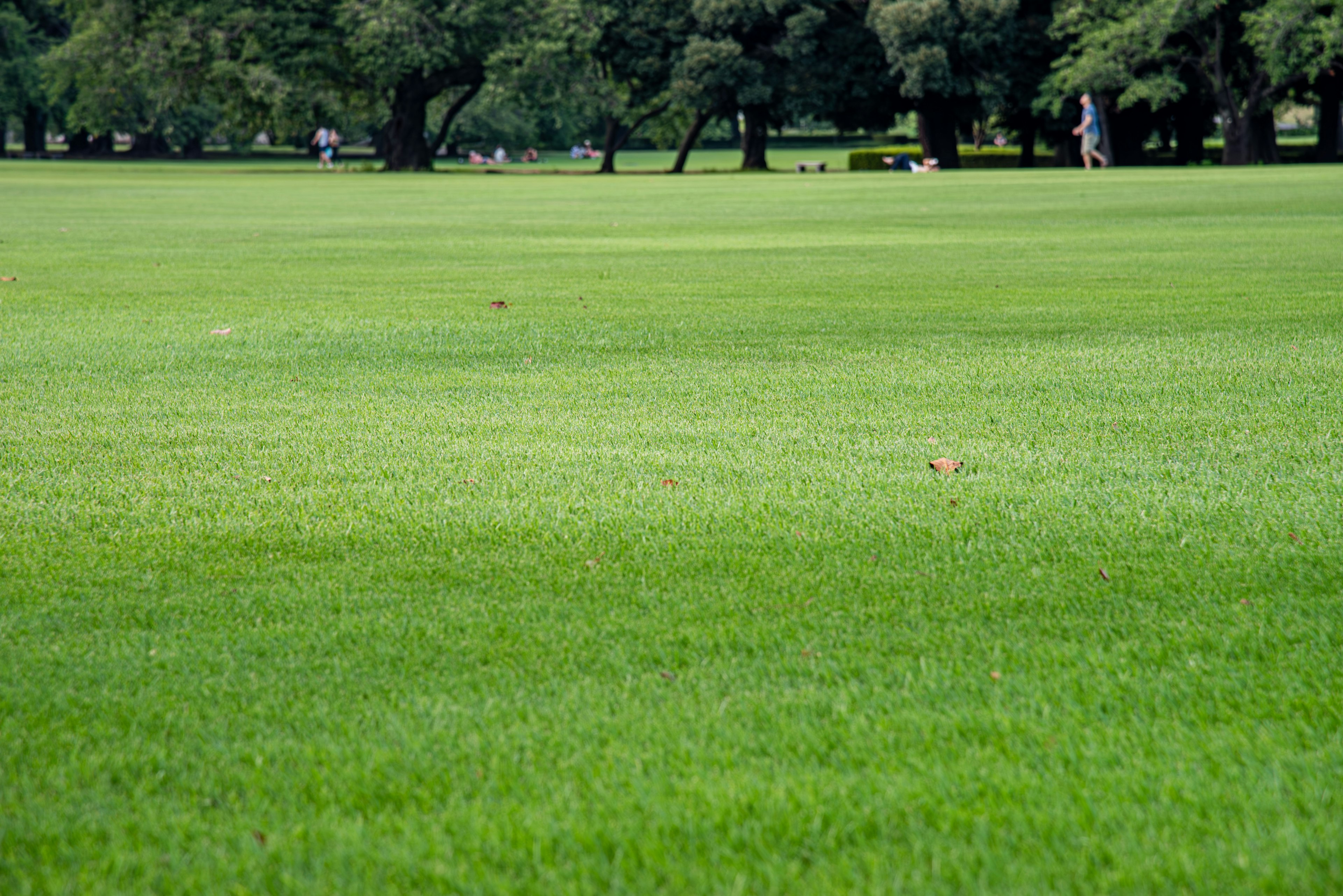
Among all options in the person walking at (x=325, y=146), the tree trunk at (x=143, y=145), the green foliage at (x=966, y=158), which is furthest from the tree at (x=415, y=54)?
the tree trunk at (x=143, y=145)

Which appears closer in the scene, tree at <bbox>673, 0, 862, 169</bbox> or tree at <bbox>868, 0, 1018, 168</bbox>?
tree at <bbox>868, 0, 1018, 168</bbox>

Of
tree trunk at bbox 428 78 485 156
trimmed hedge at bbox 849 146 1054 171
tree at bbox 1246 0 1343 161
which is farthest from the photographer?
trimmed hedge at bbox 849 146 1054 171

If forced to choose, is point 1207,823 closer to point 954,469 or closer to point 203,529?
point 954,469

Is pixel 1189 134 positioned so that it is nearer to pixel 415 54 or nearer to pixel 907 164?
pixel 907 164

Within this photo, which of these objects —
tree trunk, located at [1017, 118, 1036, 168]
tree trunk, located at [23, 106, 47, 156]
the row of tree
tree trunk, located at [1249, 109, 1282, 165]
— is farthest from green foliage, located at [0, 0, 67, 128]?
tree trunk, located at [1249, 109, 1282, 165]

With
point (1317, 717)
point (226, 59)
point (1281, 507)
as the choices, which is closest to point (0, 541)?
point (1317, 717)

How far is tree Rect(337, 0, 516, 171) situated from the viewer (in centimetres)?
4319

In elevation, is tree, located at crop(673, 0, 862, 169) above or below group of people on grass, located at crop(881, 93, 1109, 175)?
above

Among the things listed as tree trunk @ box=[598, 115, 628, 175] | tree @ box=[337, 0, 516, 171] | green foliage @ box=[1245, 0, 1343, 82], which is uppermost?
tree @ box=[337, 0, 516, 171]

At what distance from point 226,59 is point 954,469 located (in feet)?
143

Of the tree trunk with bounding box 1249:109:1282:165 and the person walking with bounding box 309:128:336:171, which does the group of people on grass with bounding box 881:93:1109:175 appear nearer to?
the tree trunk with bounding box 1249:109:1282:165

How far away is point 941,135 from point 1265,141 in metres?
12.0

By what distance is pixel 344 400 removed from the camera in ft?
17.6

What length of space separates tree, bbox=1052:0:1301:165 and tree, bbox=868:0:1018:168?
1952 millimetres
